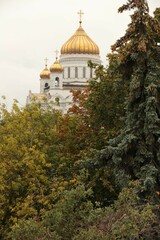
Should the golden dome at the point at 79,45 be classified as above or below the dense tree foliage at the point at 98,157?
above

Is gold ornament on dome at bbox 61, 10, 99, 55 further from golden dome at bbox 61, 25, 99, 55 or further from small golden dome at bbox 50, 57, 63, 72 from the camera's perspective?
small golden dome at bbox 50, 57, 63, 72

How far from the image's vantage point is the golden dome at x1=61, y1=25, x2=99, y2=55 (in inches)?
4102

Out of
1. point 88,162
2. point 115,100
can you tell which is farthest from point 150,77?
point 115,100

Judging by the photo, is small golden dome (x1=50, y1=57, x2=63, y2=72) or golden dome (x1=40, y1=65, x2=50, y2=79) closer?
small golden dome (x1=50, y1=57, x2=63, y2=72)

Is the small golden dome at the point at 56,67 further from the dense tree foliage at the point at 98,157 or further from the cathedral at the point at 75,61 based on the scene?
the dense tree foliage at the point at 98,157

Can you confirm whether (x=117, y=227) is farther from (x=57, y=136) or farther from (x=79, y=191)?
(x=57, y=136)

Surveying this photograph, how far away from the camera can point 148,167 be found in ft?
62.8

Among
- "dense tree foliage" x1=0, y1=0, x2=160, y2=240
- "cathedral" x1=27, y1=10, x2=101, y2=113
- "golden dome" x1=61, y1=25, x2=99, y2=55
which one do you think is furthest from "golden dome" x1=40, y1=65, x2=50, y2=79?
"dense tree foliage" x1=0, y1=0, x2=160, y2=240

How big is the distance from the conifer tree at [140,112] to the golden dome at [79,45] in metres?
84.3

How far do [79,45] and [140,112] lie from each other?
85585 millimetres

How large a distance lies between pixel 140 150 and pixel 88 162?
2.30 m

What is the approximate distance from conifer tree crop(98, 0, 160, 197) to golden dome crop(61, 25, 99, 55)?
8429cm

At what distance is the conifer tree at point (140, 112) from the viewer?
19.0 meters

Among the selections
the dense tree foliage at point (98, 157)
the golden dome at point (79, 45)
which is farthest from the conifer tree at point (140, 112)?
the golden dome at point (79, 45)
